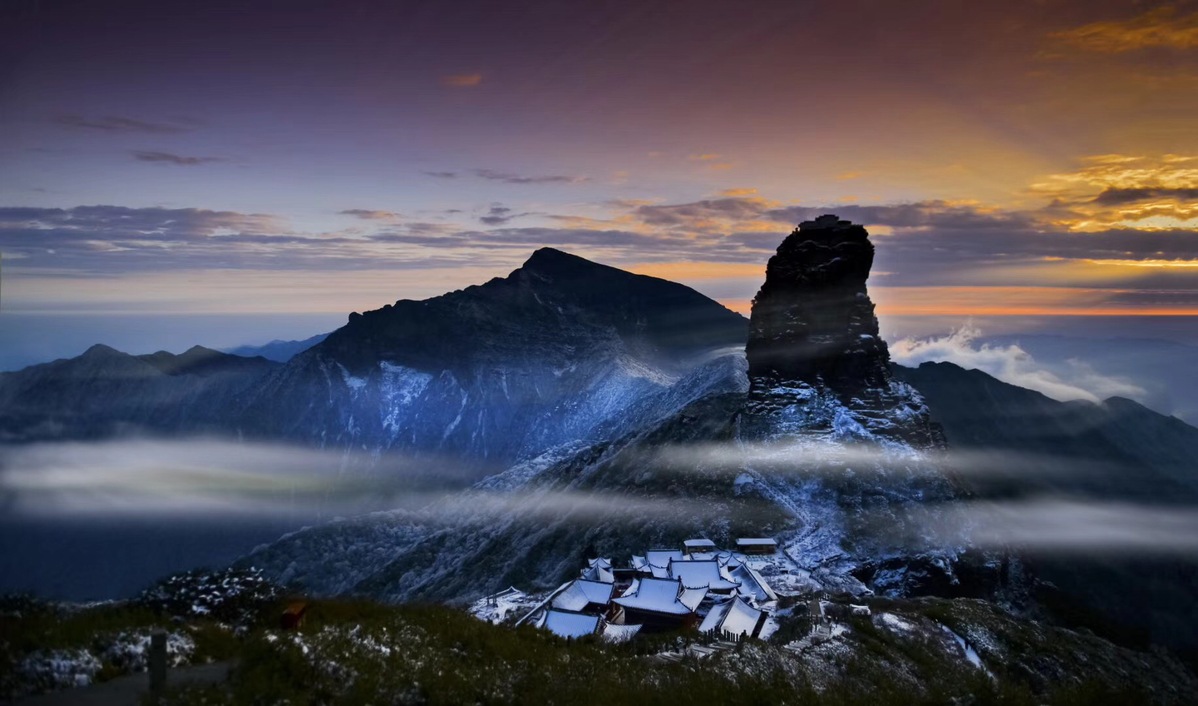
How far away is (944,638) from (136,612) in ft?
154

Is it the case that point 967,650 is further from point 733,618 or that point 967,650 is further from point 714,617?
point 714,617

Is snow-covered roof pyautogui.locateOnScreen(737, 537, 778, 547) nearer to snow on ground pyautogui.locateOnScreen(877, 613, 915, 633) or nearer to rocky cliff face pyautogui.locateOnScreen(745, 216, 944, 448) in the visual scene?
snow on ground pyautogui.locateOnScreen(877, 613, 915, 633)

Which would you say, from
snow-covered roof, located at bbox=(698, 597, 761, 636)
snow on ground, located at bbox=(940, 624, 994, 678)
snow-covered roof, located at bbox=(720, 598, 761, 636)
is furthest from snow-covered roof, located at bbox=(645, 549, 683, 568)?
snow on ground, located at bbox=(940, 624, 994, 678)

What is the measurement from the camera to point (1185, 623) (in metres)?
146

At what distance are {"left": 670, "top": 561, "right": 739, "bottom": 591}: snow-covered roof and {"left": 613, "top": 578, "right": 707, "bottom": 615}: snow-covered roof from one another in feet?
8.57

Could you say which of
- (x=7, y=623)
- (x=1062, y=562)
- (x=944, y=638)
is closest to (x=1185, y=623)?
(x=1062, y=562)

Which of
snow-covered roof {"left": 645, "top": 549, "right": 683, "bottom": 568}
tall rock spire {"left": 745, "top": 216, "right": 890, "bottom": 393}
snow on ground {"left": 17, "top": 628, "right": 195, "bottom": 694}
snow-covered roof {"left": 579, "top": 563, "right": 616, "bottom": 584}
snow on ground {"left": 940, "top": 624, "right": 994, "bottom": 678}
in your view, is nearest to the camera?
snow on ground {"left": 17, "top": 628, "right": 195, "bottom": 694}

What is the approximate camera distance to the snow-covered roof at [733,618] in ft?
154

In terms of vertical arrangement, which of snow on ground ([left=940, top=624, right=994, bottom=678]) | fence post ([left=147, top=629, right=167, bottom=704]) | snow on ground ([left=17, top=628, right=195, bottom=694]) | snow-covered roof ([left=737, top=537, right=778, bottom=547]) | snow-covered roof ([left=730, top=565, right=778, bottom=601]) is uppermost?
fence post ([left=147, top=629, right=167, bottom=704])

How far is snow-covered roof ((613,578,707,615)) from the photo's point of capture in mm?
55719

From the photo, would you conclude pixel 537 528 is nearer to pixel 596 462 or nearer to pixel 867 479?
pixel 596 462

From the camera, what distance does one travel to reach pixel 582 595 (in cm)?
6381

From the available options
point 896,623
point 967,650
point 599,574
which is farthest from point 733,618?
point 599,574

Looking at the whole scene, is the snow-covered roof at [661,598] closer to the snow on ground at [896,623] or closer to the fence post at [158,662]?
the snow on ground at [896,623]
